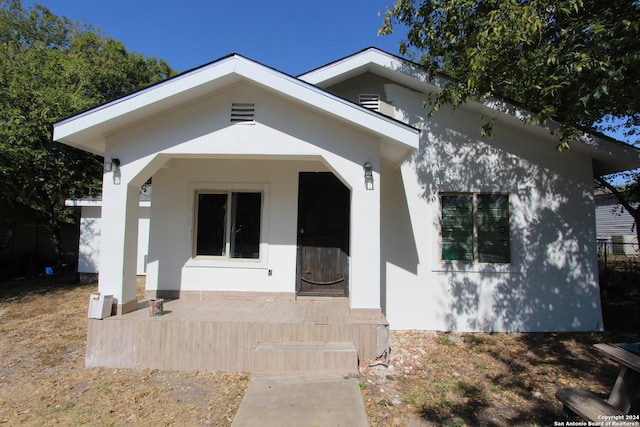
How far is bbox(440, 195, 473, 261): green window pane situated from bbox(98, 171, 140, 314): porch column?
5.00 m

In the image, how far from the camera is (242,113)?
4.77 metres

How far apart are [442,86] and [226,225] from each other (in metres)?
4.53

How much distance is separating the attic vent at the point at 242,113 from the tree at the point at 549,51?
285 cm

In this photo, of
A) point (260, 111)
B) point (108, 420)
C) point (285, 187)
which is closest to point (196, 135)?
point (260, 111)

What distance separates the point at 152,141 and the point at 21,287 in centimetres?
958

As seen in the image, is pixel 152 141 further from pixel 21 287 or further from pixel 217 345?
pixel 21 287

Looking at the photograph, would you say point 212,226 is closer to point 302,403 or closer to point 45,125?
point 302,403

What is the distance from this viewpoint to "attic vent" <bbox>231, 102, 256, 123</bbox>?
4754mm

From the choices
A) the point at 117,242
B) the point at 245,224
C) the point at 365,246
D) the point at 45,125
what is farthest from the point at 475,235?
the point at 45,125

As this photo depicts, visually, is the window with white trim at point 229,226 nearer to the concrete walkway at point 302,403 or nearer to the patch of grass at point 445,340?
the concrete walkway at point 302,403

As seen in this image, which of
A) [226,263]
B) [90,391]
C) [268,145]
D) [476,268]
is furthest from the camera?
[226,263]

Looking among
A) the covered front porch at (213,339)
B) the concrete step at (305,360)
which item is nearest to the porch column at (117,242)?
the covered front porch at (213,339)

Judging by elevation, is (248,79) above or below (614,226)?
above

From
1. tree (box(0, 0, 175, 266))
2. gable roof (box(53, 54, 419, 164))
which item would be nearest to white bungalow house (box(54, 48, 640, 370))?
gable roof (box(53, 54, 419, 164))
